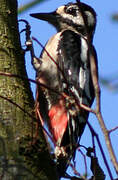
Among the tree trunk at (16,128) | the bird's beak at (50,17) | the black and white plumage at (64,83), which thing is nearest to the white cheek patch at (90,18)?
the bird's beak at (50,17)

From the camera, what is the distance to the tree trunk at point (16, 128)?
2377mm

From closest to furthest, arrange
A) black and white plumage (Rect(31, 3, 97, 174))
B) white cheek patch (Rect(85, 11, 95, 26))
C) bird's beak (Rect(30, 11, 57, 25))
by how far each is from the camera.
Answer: black and white plumage (Rect(31, 3, 97, 174)), bird's beak (Rect(30, 11, 57, 25)), white cheek patch (Rect(85, 11, 95, 26))

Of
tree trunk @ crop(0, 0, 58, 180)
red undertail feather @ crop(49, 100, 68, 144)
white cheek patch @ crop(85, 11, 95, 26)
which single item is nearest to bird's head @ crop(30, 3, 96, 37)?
white cheek patch @ crop(85, 11, 95, 26)

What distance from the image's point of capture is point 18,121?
255 cm

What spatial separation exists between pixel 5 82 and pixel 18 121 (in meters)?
0.29

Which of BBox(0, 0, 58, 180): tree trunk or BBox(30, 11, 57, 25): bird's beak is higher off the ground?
BBox(30, 11, 57, 25): bird's beak

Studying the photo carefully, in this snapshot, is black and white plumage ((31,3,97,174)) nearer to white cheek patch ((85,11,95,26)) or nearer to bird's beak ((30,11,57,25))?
bird's beak ((30,11,57,25))

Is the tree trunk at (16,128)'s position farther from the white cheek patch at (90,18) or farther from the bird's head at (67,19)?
the white cheek patch at (90,18)

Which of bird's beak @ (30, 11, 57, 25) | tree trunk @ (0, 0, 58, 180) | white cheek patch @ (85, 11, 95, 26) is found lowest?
tree trunk @ (0, 0, 58, 180)

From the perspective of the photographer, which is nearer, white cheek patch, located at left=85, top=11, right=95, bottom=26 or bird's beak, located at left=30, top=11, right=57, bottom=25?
bird's beak, located at left=30, top=11, right=57, bottom=25

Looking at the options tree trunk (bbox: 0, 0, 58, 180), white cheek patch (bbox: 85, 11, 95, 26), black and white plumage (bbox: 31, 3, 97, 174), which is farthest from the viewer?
white cheek patch (bbox: 85, 11, 95, 26)

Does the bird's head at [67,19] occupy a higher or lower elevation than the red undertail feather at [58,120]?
higher

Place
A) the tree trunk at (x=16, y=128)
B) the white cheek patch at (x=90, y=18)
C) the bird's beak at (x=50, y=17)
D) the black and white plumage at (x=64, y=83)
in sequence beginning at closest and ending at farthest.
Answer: the tree trunk at (x=16, y=128), the black and white plumage at (x=64, y=83), the bird's beak at (x=50, y=17), the white cheek patch at (x=90, y=18)

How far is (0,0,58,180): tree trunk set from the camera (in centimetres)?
238
